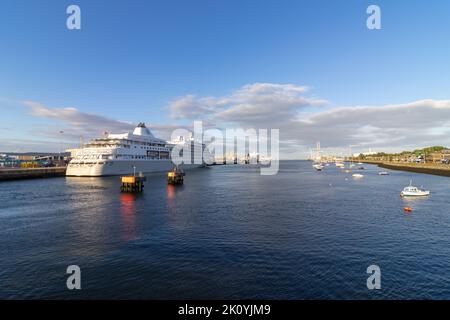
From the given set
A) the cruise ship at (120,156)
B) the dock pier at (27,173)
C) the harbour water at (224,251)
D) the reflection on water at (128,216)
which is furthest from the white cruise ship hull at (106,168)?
the harbour water at (224,251)

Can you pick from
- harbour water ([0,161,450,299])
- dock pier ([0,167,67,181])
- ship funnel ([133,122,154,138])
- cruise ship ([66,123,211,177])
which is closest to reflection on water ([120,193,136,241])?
harbour water ([0,161,450,299])

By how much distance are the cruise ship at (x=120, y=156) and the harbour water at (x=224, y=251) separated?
52815mm

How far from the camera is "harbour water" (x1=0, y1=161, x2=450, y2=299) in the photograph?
15.5 meters

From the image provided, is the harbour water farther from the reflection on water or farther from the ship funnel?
the ship funnel

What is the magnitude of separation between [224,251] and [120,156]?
8618 cm

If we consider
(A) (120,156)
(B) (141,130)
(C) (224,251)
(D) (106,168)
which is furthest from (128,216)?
(B) (141,130)

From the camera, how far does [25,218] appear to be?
32.8 metres

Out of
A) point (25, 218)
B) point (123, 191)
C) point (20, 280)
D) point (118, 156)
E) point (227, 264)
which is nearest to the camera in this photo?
point (20, 280)

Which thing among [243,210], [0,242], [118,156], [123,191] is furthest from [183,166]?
[0,242]

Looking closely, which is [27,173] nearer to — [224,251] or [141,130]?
[141,130]

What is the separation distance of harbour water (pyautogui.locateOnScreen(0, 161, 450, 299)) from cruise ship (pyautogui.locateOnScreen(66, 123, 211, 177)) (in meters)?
52.8
